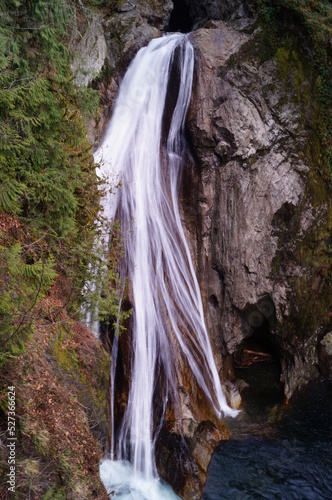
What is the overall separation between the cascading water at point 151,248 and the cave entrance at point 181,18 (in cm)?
568

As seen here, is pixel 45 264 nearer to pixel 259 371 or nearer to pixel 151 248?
pixel 151 248

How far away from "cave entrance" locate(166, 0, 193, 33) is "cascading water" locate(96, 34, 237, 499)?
5684mm

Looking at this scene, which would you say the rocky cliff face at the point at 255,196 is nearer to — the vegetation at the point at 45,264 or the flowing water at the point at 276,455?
the flowing water at the point at 276,455

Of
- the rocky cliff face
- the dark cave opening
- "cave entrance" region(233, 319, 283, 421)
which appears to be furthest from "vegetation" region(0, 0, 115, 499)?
the dark cave opening

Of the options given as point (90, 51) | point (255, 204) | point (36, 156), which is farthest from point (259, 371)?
point (90, 51)

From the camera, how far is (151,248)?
8.83 m

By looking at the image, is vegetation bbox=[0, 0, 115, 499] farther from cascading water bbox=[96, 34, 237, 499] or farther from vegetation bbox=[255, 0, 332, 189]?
vegetation bbox=[255, 0, 332, 189]

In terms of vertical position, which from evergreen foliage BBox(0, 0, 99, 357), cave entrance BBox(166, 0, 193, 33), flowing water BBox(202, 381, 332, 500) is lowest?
flowing water BBox(202, 381, 332, 500)

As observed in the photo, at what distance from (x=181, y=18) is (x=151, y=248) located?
11.9 meters

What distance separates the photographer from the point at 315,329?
10.7m

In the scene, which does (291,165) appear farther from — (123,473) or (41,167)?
(123,473)

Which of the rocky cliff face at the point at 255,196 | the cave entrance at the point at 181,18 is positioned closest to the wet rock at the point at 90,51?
the rocky cliff face at the point at 255,196

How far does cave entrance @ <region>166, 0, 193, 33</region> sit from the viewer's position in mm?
15977

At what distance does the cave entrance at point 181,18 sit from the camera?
15977mm
